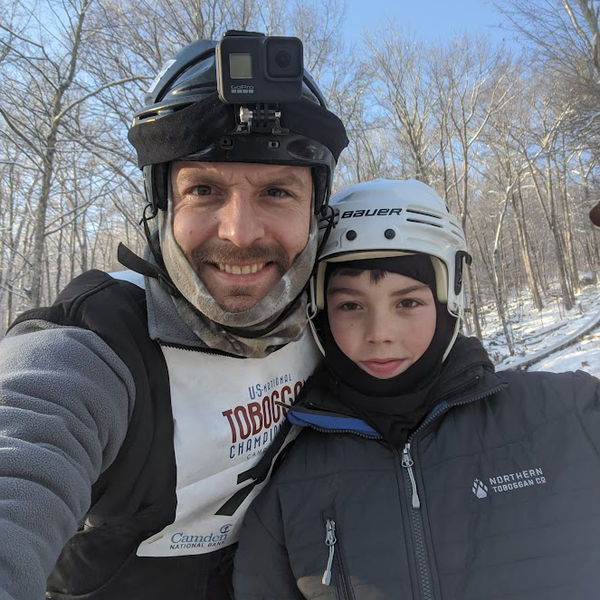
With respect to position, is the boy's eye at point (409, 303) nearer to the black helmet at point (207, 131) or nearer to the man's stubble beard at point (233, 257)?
the black helmet at point (207, 131)

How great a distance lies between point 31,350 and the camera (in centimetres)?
99

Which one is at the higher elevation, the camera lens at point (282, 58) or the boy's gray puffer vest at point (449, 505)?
the camera lens at point (282, 58)

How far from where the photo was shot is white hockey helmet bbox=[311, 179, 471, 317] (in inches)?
66.3

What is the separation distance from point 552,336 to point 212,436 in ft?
54.5

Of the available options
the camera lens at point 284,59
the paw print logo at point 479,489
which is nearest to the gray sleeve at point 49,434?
the camera lens at point 284,59

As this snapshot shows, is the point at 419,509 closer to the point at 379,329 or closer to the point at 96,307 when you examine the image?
the point at 379,329

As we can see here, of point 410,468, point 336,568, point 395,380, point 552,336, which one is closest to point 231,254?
point 395,380

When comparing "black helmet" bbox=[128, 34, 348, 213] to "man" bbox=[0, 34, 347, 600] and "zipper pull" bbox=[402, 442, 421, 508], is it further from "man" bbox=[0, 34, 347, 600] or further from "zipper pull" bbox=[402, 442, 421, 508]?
"zipper pull" bbox=[402, 442, 421, 508]

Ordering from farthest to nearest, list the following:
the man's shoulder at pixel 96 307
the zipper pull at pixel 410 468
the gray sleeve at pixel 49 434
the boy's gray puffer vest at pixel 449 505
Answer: the zipper pull at pixel 410 468 → the boy's gray puffer vest at pixel 449 505 → the man's shoulder at pixel 96 307 → the gray sleeve at pixel 49 434

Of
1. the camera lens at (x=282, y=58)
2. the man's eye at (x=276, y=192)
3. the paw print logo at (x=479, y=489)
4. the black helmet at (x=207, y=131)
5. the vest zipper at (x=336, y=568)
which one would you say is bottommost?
the vest zipper at (x=336, y=568)

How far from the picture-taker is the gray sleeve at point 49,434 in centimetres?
70

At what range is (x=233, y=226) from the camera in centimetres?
129

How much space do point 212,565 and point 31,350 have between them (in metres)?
1.12

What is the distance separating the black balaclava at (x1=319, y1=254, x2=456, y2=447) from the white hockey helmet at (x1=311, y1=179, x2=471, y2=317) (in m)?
0.04
